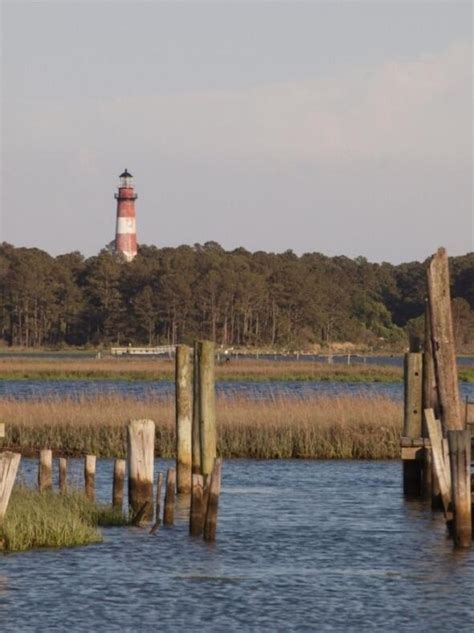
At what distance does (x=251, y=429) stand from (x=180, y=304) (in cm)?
11715

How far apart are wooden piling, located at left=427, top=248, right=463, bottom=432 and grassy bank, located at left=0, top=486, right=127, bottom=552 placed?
5.31 metres

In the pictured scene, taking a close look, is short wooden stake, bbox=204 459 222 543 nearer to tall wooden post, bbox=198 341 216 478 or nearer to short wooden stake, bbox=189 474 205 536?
short wooden stake, bbox=189 474 205 536

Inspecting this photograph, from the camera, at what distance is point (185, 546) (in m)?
22.0

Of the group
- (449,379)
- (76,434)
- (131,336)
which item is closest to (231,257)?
(131,336)

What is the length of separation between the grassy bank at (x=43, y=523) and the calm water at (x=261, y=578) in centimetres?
20

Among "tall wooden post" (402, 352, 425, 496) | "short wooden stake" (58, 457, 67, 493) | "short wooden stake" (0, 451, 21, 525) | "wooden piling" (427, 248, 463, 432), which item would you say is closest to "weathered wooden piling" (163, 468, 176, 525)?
"short wooden stake" (58, 457, 67, 493)

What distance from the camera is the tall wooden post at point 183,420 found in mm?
26234

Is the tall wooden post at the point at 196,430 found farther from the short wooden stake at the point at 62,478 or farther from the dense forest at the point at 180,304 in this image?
the dense forest at the point at 180,304

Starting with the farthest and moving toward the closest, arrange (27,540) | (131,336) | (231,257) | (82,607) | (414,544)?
(231,257)
(131,336)
(414,544)
(27,540)
(82,607)

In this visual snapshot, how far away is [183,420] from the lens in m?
26.4

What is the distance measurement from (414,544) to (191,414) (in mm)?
5483

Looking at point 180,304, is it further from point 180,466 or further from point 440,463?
point 440,463

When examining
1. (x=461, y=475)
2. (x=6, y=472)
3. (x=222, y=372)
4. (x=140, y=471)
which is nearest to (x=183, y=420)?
(x=140, y=471)

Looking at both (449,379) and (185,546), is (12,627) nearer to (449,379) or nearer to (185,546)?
(185,546)
